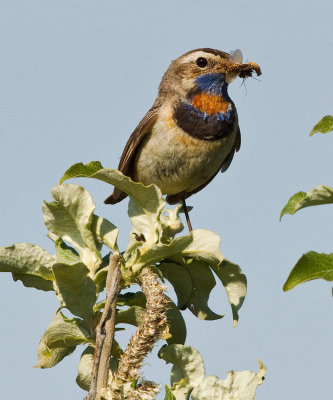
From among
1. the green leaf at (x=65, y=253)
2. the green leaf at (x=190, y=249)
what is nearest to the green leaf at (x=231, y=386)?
the green leaf at (x=190, y=249)

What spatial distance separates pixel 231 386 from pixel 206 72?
4.02 m

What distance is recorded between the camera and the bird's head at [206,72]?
6.47 meters

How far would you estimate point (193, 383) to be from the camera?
3.27 m

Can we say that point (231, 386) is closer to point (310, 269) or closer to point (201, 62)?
point (310, 269)

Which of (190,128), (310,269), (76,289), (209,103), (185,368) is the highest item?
(209,103)

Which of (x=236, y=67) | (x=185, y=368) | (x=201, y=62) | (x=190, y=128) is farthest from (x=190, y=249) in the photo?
(x=201, y=62)

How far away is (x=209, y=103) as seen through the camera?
6473 mm

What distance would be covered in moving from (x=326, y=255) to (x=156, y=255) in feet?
3.19

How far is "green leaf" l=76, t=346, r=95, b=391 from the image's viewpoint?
3.58 meters

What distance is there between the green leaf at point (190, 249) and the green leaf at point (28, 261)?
1.52ft

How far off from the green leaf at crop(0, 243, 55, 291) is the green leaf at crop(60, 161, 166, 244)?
40 centimetres

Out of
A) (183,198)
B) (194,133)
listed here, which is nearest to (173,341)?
(194,133)

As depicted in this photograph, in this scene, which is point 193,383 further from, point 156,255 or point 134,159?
point 134,159

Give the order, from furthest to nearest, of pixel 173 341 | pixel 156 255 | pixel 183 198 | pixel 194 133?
pixel 183 198 < pixel 194 133 < pixel 173 341 < pixel 156 255
